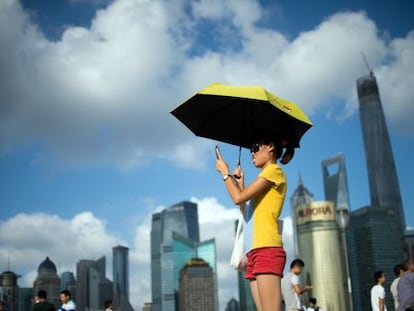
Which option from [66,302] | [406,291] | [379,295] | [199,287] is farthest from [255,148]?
→ [199,287]

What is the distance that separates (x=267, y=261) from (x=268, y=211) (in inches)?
16.3

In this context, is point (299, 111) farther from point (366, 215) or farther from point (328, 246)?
point (366, 215)

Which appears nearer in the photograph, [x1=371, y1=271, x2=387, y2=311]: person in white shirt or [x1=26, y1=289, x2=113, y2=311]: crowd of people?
[x1=26, y1=289, x2=113, y2=311]: crowd of people

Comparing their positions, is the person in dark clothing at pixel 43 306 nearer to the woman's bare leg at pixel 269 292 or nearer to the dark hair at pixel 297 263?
the dark hair at pixel 297 263

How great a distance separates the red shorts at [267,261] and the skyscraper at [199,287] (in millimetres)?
192098

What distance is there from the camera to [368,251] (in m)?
151

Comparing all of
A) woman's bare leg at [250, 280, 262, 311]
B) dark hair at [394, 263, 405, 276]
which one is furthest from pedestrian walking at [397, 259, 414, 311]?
woman's bare leg at [250, 280, 262, 311]

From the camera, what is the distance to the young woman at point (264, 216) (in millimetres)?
4113

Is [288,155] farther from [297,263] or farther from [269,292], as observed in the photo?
[297,263]

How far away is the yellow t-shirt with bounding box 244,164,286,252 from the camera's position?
4.25 m

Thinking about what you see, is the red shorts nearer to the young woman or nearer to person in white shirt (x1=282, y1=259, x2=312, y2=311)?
the young woman

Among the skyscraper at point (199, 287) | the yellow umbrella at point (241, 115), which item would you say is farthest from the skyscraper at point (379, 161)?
the yellow umbrella at point (241, 115)

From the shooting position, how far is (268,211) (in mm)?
4352

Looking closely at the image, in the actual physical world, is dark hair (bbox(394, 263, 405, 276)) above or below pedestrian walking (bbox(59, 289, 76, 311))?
above
